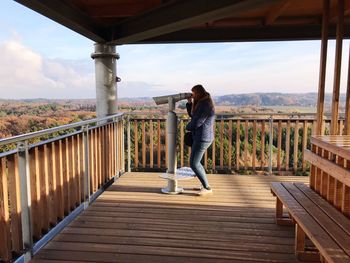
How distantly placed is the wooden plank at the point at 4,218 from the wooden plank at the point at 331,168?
236cm

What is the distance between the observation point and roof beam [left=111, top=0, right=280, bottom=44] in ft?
9.05

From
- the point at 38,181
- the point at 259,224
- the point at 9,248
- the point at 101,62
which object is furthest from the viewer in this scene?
the point at 101,62

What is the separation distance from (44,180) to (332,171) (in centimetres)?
241

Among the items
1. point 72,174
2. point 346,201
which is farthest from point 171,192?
point 346,201

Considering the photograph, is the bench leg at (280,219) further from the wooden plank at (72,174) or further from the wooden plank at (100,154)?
the wooden plank at (100,154)

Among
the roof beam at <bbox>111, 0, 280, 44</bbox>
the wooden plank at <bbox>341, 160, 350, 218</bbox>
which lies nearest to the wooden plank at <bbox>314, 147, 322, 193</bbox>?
the wooden plank at <bbox>341, 160, 350, 218</bbox>

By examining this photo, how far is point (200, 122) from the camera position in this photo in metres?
3.85

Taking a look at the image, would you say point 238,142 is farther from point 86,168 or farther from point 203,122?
point 86,168

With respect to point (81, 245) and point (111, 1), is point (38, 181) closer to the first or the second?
point (81, 245)

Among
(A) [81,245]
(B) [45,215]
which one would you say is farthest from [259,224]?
(B) [45,215]

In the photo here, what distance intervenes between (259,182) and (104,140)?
2566 millimetres

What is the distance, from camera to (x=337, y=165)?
2.27 metres

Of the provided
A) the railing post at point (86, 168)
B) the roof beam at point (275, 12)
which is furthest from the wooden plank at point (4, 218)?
the roof beam at point (275, 12)

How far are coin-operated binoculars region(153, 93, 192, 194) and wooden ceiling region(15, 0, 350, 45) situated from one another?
2.84 ft
